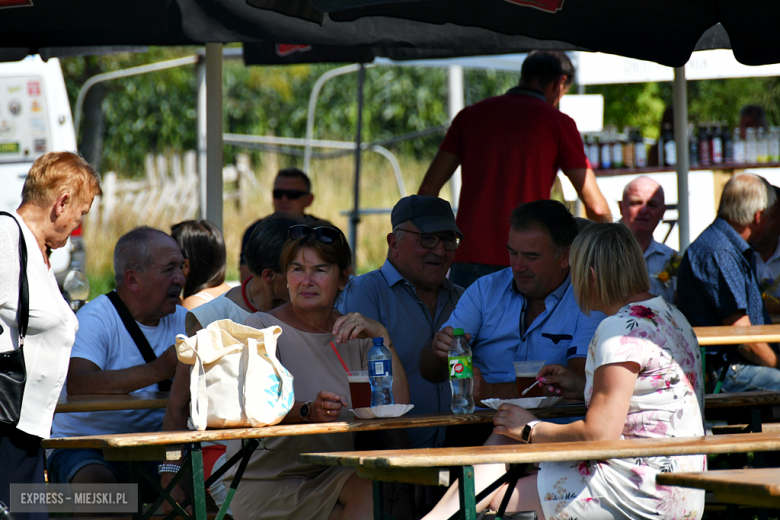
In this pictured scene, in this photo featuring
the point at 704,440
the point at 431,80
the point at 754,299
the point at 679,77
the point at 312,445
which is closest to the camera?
the point at 704,440

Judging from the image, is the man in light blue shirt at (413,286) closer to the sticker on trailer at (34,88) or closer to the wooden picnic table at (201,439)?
the wooden picnic table at (201,439)

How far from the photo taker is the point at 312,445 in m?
3.26

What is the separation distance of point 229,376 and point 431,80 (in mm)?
18000

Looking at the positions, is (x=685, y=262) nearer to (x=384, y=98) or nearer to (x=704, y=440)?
(x=704, y=440)

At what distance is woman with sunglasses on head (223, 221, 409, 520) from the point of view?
312 centimetres

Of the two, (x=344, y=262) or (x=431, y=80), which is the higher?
(x=431, y=80)

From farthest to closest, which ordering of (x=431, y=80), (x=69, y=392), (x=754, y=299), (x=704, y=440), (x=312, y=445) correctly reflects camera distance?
(x=431, y=80) < (x=754, y=299) < (x=69, y=392) < (x=312, y=445) < (x=704, y=440)

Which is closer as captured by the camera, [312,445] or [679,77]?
[312,445]

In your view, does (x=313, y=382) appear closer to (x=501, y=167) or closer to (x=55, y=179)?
(x=55, y=179)

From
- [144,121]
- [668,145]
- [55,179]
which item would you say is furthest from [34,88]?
[144,121]

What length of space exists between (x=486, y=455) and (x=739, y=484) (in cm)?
66

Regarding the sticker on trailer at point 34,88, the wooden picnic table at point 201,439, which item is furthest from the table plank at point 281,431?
the sticker on trailer at point 34,88

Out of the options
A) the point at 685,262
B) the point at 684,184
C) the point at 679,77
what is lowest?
the point at 685,262

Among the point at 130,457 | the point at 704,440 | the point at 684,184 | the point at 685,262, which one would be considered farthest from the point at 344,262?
the point at 684,184
